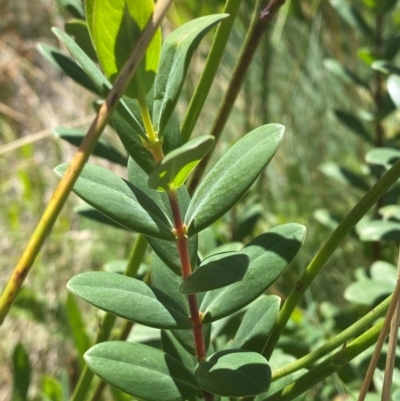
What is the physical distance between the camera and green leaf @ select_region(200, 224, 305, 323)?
28 centimetres

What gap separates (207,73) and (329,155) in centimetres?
88

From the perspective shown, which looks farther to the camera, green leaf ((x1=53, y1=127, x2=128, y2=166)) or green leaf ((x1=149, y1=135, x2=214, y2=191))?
green leaf ((x1=53, y1=127, x2=128, y2=166))

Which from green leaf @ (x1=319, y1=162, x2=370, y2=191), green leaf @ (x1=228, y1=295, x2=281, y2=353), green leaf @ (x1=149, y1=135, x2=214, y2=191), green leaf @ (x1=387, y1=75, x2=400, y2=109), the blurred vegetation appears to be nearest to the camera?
green leaf @ (x1=149, y1=135, x2=214, y2=191)

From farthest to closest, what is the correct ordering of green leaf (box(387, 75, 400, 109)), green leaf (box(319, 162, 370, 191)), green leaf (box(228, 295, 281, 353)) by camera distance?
1. green leaf (box(319, 162, 370, 191))
2. green leaf (box(387, 75, 400, 109))
3. green leaf (box(228, 295, 281, 353))

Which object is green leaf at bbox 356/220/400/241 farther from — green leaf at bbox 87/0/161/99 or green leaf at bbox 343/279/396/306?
green leaf at bbox 87/0/161/99

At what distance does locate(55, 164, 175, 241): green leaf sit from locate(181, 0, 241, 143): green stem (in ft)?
0.16

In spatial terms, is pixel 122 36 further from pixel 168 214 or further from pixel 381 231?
pixel 381 231

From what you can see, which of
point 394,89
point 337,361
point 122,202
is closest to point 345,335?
point 337,361

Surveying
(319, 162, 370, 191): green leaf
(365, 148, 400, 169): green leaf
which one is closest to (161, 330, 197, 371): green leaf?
(365, 148, 400, 169): green leaf

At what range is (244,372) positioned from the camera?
0.27 m

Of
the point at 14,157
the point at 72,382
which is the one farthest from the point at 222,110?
the point at 14,157

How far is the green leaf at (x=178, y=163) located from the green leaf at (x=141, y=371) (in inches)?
3.2

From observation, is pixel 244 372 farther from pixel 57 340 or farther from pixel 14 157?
pixel 14 157

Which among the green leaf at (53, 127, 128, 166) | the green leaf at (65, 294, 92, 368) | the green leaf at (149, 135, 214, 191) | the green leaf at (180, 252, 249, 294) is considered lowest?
the green leaf at (65, 294, 92, 368)
